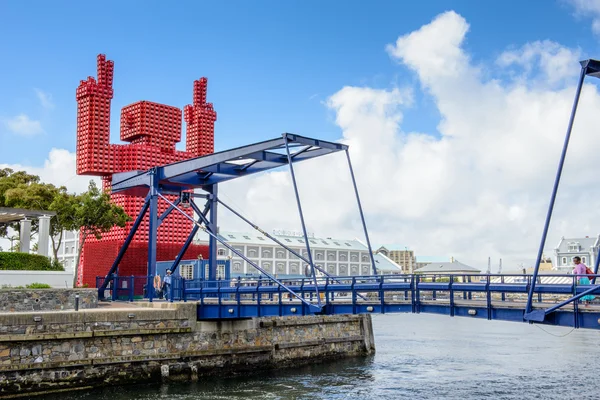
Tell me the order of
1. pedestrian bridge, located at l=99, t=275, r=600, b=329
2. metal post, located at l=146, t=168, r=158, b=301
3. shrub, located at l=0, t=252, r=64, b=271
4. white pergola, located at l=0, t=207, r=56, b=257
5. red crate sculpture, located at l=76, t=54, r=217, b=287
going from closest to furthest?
pedestrian bridge, located at l=99, t=275, r=600, b=329
shrub, located at l=0, t=252, r=64, b=271
metal post, located at l=146, t=168, r=158, b=301
white pergola, located at l=0, t=207, r=56, b=257
red crate sculpture, located at l=76, t=54, r=217, b=287

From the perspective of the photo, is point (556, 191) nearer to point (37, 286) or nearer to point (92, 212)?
point (37, 286)

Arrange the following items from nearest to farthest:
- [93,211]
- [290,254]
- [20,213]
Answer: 1. [20,213]
2. [93,211]
3. [290,254]

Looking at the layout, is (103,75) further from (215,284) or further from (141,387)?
(141,387)

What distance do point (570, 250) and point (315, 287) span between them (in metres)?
87.2

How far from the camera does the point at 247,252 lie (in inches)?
3401

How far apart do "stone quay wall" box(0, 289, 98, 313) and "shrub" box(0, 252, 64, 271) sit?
4.84 metres

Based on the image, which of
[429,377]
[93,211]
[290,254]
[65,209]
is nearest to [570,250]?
[290,254]

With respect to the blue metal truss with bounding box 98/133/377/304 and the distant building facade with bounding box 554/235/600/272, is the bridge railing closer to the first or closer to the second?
the blue metal truss with bounding box 98/133/377/304

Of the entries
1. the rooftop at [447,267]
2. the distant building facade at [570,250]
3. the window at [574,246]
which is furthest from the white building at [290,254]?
the window at [574,246]

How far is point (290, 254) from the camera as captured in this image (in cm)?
9131

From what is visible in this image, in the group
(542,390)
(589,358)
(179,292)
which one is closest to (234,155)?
(179,292)

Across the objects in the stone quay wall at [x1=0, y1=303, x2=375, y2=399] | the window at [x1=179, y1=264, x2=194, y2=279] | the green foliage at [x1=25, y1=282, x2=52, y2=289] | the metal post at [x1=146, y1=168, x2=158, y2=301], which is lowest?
the stone quay wall at [x1=0, y1=303, x2=375, y2=399]

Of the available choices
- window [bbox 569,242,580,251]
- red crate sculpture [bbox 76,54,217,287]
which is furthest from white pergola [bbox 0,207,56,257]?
window [bbox 569,242,580,251]

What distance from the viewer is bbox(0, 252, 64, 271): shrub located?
2897cm
